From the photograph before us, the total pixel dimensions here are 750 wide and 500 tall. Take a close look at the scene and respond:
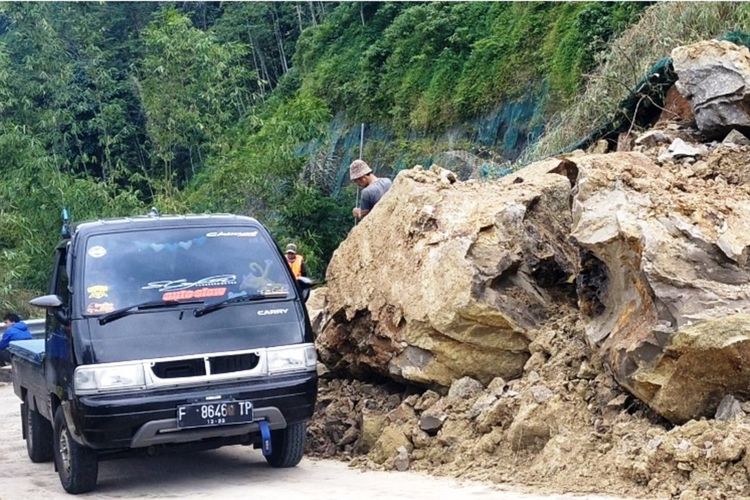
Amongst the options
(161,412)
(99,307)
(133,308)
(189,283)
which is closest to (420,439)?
(161,412)

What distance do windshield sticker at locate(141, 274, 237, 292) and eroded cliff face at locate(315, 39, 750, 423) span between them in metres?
1.49

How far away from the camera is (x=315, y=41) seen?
3253cm

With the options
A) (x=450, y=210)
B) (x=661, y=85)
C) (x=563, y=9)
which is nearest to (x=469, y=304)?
(x=450, y=210)

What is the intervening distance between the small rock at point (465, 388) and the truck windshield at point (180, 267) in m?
1.46

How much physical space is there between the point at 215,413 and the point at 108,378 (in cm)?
76

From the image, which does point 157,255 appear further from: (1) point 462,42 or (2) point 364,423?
(1) point 462,42

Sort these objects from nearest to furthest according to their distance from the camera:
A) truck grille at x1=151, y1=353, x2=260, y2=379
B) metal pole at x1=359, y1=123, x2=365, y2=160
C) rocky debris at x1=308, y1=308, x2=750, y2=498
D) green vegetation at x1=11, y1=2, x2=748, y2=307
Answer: rocky debris at x1=308, y1=308, x2=750, y2=498 < truck grille at x1=151, y1=353, x2=260, y2=379 < green vegetation at x1=11, y1=2, x2=748, y2=307 < metal pole at x1=359, y1=123, x2=365, y2=160

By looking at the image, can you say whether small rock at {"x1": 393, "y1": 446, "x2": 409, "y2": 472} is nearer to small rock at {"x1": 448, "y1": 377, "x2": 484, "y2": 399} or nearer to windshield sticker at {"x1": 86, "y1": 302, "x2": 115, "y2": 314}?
small rock at {"x1": 448, "y1": 377, "x2": 484, "y2": 399}

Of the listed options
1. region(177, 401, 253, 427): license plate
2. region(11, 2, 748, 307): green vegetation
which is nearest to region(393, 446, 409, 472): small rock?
region(177, 401, 253, 427): license plate

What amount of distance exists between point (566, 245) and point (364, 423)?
7.25 ft

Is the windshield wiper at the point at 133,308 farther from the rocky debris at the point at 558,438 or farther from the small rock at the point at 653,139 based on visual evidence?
the small rock at the point at 653,139

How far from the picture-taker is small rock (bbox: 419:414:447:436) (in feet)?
27.9

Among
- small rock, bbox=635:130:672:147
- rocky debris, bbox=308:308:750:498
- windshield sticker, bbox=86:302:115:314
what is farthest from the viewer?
small rock, bbox=635:130:672:147

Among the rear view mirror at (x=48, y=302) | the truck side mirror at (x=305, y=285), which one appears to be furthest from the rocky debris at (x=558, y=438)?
the rear view mirror at (x=48, y=302)
